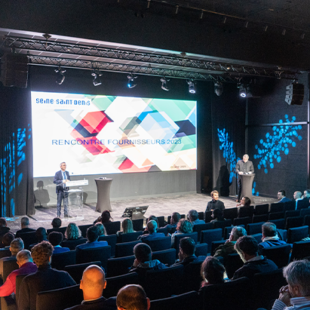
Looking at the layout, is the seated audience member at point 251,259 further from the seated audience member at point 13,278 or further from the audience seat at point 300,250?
the seated audience member at point 13,278

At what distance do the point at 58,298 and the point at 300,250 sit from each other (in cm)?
296

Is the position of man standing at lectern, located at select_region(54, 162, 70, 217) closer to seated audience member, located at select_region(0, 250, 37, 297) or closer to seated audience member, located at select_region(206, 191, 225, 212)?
seated audience member, located at select_region(206, 191, 225, 212)

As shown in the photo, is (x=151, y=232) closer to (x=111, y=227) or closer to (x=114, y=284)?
(x=111, y=227)

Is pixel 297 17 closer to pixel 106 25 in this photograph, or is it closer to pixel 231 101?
pixel 106 25

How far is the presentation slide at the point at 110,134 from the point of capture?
10.0 m

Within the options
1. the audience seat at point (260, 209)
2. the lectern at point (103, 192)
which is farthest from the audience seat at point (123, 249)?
the lectern at point (103, 192)

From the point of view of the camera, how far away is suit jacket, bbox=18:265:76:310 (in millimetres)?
2828

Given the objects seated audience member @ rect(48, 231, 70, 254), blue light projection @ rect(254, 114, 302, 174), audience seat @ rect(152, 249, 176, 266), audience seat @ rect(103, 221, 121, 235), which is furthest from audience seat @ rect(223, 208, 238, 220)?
blue light projection @ rect(254, 114, 302, 174)

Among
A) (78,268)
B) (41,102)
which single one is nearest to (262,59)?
(41,102)

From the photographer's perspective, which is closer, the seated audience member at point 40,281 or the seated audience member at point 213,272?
Result: the seated audience member at point 213,272

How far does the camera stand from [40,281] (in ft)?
9.37

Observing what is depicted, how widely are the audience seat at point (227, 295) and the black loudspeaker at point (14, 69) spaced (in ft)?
18.3

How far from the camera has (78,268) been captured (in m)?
3.40

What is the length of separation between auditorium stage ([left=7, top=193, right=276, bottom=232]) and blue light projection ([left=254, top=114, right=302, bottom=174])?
1.38m
